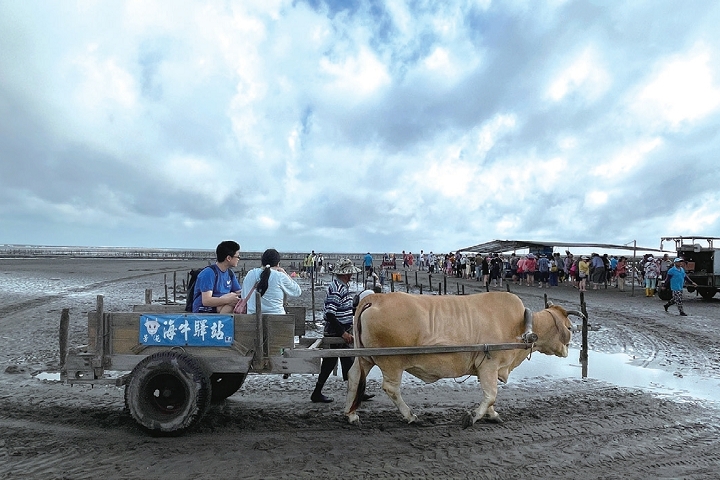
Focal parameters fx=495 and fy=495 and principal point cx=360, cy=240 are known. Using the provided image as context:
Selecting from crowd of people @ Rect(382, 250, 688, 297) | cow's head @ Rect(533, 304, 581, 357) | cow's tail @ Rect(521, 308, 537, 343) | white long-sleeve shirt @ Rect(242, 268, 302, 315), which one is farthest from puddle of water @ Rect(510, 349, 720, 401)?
crowd of people @ Rect(382, 250, 688, 297)

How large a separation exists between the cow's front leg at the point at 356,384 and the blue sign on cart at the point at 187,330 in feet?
4.86

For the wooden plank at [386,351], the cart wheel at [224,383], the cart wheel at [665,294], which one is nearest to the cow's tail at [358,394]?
the wooden plank at [386,351]

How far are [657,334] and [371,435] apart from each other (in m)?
10.6

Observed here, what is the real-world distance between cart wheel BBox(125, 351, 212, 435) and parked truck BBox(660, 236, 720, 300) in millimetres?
21580

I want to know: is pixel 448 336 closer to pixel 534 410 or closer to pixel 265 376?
pixel 534 410

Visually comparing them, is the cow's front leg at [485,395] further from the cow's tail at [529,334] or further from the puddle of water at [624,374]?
the puddle of water at [624,374]

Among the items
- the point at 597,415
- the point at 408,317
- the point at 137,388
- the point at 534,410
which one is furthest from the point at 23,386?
the point at 597,415

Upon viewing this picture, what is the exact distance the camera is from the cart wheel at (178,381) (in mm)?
5312

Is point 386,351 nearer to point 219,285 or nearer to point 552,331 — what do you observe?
point 219,285

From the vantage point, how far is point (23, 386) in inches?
290

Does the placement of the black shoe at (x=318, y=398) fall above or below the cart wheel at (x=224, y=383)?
below

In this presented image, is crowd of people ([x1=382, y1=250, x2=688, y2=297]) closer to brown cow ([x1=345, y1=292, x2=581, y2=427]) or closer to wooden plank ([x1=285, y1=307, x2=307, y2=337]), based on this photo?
brown cow ([x1=345, y1=292, x2=581, y2=427])

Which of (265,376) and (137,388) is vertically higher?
(137,388)

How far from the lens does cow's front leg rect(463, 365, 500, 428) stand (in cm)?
561
